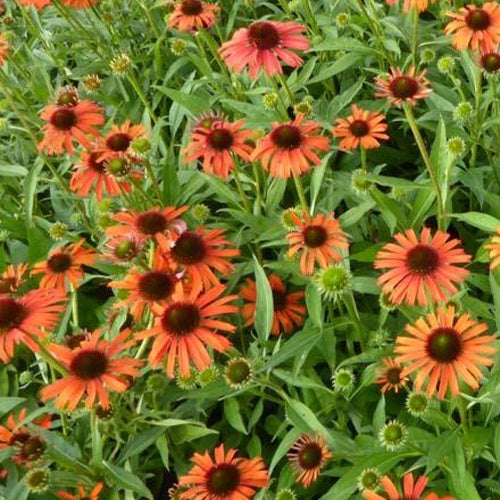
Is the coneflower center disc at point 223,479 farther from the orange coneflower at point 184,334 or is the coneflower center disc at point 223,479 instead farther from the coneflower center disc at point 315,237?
the coneflower center disc at point 315,237

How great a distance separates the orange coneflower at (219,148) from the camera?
189cm

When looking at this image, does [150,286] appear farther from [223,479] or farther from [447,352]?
[447,352]

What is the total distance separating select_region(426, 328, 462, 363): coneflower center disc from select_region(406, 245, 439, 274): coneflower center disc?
15cm

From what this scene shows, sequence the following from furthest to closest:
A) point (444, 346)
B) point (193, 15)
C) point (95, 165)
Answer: point (193, 15) < point (95, 165) < point (444, 346)

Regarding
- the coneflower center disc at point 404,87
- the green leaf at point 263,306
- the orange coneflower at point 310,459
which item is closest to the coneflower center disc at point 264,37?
the coneflower center disc at point 404,87

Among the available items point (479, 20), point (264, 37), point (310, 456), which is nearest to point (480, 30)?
point (479, 20)

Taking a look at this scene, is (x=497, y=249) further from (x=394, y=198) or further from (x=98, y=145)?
(x=98, y=145)

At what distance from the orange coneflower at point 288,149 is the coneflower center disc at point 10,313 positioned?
69 cm

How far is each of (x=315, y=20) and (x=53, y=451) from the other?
184 cm

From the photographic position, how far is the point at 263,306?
1.80 m

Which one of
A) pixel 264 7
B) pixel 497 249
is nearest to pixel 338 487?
pixel 497 249

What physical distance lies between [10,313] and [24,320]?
4 cm

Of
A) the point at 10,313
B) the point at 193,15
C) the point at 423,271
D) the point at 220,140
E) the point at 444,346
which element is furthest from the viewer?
the point at 193,15

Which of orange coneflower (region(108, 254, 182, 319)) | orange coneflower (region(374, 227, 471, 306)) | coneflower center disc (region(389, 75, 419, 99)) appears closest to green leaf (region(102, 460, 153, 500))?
orange coneflower (region(108, 254, 182, 319))
